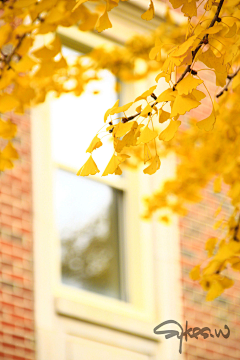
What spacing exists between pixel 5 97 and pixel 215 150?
1451 millimetres

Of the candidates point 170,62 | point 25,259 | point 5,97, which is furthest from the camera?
point 25,259

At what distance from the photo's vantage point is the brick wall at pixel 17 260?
4.15m

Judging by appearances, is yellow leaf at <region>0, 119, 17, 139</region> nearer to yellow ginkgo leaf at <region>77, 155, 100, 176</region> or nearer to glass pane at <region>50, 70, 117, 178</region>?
yellow ginkgo leaf at <region>77, 155, 100, 176</region>

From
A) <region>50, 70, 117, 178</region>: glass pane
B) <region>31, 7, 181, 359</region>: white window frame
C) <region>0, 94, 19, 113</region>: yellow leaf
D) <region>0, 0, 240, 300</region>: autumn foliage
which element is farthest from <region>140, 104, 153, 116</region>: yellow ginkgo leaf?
<region>50, 70, 117, 178</region>: glass pane

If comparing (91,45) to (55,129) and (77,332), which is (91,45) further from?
(77,332)

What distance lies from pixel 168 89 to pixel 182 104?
0.11 meters

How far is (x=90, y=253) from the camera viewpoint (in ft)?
16.1

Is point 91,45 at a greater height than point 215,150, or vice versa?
point 91,45

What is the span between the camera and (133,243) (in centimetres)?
528

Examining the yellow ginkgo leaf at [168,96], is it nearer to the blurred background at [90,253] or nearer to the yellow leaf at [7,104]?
the yellow leaf at [7,104]

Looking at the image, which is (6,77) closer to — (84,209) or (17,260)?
(17,260)

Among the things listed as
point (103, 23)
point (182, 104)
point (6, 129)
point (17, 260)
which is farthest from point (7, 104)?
point (17, 260)

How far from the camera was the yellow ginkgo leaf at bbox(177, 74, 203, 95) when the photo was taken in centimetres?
162

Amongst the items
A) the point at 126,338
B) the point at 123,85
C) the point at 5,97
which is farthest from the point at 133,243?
the point at 5,97
